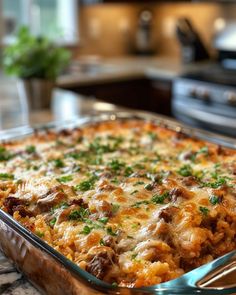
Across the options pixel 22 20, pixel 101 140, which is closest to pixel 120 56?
pixel 22 20

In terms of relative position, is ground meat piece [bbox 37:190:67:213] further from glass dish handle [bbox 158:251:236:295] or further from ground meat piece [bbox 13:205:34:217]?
glass dish handle [bbox 158:251:236:295]

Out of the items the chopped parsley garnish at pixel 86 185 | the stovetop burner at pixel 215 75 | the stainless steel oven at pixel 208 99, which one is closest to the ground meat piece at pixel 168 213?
the chopped parsley garnish at pixel 86 185

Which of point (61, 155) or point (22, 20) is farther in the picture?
point (22, 20)

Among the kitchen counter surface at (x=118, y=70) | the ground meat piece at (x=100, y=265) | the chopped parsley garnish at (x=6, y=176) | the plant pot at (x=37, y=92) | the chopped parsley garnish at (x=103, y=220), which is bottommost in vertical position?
the ground meat piece at (x=100, y=265)

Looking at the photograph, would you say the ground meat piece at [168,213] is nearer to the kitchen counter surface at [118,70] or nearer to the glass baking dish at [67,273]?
the glass baking dish at [67,273]

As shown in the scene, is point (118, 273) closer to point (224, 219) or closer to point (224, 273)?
point (224, 273)
